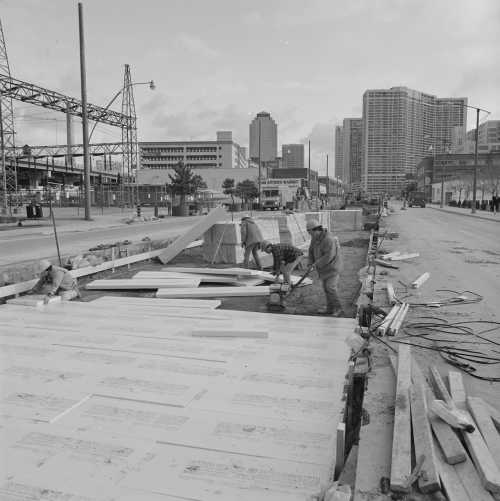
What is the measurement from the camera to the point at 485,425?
3596mm

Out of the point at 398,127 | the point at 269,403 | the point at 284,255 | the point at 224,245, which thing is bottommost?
the point at 269,403

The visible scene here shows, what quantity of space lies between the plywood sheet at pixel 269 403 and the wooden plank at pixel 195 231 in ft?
30.0

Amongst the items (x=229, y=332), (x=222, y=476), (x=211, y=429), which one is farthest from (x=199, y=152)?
(x=222, y=476)

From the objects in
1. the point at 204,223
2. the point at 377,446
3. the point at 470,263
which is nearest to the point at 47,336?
the point at 377,446

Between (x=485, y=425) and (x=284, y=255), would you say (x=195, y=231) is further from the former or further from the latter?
(x=485, y=425)

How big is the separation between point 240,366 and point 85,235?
736 inches

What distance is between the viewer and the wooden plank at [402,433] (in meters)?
2.98

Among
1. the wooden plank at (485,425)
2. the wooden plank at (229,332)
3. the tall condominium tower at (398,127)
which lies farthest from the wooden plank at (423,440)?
the tall condominium tower at (398,127)

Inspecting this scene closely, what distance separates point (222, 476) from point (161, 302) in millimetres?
Result: 6037

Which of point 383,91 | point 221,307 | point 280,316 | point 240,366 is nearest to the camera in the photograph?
point 240,366

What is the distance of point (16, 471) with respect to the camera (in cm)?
363

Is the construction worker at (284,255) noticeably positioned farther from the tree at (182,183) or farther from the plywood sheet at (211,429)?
the tree at (182,183)

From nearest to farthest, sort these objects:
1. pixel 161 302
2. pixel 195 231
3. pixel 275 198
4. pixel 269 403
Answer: pixel 269 403, pixel 161 302, pixel 195 231, pixel 275 198

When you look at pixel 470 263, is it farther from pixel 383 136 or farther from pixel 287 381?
pixel 383 136
